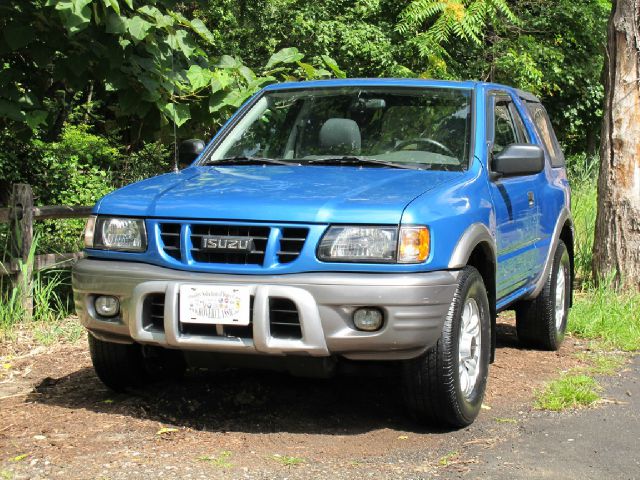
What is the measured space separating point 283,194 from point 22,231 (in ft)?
13.5

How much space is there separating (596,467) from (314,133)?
2554 mm

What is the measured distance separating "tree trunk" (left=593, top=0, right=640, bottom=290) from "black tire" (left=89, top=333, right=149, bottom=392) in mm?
5242

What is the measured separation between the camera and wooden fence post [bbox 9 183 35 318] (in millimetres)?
8188

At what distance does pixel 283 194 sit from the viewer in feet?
16.0

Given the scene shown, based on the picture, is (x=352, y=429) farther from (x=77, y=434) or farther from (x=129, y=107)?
(x=129, y=107)

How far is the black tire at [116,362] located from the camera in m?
5.50

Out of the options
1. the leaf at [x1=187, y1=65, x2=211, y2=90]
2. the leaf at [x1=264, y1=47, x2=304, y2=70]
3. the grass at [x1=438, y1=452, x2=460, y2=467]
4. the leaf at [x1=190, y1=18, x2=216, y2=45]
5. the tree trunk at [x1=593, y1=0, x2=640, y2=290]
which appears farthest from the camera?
the tree trunk at [x1=593, y1=0, x2=640, y2=290]

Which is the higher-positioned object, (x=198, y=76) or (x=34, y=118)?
(x=198, y=76)

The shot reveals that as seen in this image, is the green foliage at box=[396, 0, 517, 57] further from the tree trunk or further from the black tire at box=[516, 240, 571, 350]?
the black tire at box=[516, 240, 571, 350]

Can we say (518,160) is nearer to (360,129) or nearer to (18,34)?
(360,129)

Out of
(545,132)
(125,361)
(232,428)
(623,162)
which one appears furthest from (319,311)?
(623,162)

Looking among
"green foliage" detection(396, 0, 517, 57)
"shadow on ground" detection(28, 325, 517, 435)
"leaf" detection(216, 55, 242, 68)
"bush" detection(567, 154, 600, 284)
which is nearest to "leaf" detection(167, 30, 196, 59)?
"leaf" detection(216, 55, 242, 68)

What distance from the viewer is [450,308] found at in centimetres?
482

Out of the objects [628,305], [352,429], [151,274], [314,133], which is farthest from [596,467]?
[628,305]
